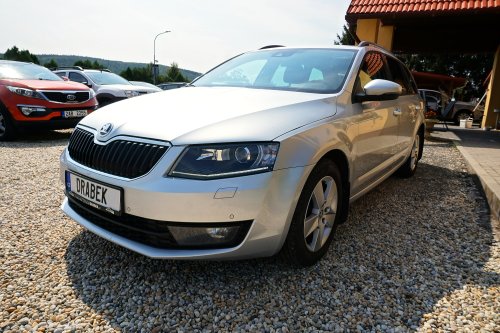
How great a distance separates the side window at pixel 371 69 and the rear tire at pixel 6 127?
6.11 m

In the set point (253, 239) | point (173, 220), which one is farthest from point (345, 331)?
point (173, 220)

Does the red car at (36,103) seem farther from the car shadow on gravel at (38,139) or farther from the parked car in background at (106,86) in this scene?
the parked car in background at (106,86)

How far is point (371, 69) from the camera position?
329cm

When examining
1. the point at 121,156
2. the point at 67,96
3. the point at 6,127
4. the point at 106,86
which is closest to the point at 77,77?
the point at 106,86

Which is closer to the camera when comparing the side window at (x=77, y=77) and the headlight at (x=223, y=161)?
the headlight at (x=223, y=161)

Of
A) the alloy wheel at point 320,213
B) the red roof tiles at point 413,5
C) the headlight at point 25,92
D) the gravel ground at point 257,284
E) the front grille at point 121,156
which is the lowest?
the gravel ground at point 257,284

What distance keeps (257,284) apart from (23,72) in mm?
7301

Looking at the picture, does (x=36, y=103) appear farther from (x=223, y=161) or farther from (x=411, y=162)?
(x=411, y=162)

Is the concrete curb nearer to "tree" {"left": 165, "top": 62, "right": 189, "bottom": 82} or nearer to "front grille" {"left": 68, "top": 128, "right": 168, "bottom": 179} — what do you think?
"front grille" {"left": 68, "top": 128, "right": 168, "bottom": 179}

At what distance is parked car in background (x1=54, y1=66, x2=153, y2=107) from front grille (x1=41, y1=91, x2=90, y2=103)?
2.21m

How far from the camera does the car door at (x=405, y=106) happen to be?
3.90m

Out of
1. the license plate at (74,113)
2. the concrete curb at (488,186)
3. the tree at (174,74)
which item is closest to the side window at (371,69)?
the concrete curb at (488,186)

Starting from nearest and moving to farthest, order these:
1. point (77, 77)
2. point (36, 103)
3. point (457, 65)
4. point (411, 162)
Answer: point (411, 162)
point (36, 103)
point (77, 77)
point (457, 65)

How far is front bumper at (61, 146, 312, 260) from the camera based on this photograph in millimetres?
1854
